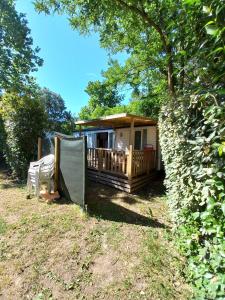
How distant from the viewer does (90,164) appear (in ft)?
31.4

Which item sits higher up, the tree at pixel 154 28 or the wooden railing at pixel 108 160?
the tree at pixel 154 28

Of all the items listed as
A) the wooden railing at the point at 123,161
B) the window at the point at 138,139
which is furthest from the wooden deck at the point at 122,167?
the window at the point at 138,139

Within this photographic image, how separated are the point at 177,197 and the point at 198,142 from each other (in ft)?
5.78

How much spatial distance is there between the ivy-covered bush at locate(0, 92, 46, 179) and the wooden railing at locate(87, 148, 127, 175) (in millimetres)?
2564

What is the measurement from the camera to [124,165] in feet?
25.4

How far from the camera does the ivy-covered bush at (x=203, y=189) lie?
1.93 meters

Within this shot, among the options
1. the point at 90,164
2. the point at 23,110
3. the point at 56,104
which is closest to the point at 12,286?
the point at 90,164

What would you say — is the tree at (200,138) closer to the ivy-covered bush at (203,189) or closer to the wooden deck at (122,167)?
the ivy-covered bush at (203,189)

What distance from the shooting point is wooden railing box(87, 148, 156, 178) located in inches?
296

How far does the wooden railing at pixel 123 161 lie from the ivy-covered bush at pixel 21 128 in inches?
101

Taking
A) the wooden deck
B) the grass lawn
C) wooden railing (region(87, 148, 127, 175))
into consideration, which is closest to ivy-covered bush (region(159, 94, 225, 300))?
the grass lawn

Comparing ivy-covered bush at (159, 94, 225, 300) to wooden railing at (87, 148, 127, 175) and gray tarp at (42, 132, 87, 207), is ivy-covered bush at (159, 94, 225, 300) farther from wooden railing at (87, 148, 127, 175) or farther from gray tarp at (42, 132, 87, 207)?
wooden railing at (87, 148, 127, 175)

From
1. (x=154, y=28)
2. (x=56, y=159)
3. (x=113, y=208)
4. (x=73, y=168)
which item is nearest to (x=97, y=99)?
(x=154, y=28)

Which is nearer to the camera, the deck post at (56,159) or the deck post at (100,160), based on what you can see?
the deck post at (56,159)
